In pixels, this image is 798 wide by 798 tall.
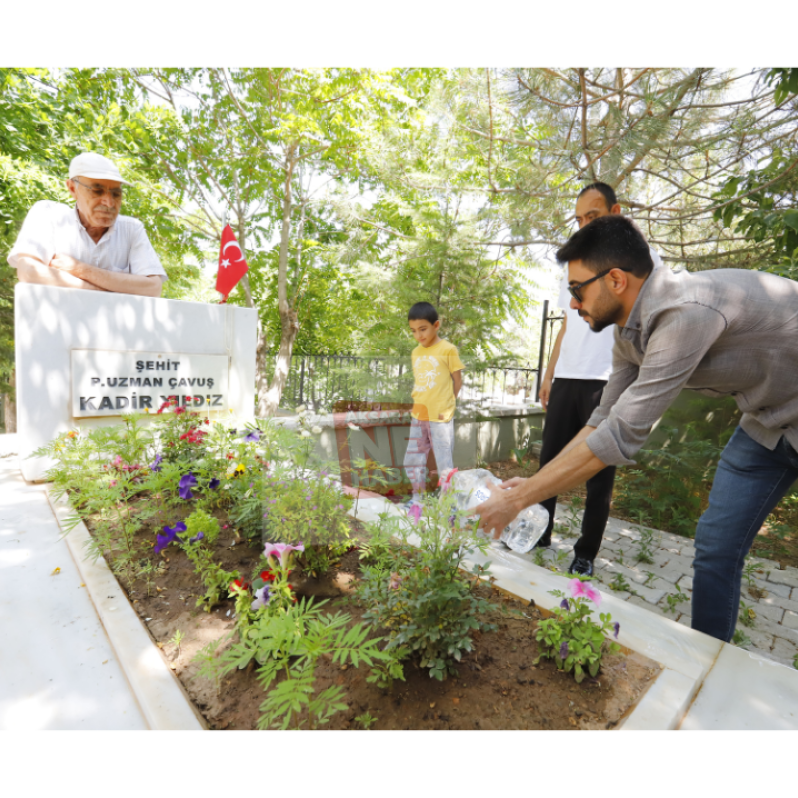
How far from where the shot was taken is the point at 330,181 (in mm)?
7320

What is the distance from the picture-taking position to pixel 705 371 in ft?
4.76

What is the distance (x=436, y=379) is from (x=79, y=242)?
2.79 meters

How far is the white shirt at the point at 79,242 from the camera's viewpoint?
2898 mm

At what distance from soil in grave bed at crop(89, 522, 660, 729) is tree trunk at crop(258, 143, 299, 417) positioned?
5.50 meters

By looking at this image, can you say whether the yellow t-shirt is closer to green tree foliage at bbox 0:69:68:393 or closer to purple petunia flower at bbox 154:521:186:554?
purple petunia flower at bbox 154:521:186:554

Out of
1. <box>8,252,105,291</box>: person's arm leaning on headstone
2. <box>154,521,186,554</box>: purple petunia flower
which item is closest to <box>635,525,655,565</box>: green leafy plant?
<box>154,521,186,554</box>: purple petunia flower

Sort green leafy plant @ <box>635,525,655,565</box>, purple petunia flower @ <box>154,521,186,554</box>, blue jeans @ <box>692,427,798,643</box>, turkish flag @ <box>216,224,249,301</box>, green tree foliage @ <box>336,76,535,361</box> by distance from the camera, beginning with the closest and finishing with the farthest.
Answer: blue jeans @ <box>692,427,798,643</box> < purple petunia flower @ <box>154,521,186,554</box> < green leafy plant @ <box>635,525,655,565</box> < turkish flag @ <box>216,224,249,301</box> < green tree foliage @ <box>336,76,535,361</box>

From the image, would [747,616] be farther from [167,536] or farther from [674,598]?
[167,536]

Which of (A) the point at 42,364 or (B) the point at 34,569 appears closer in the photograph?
(B) the point at 34,569

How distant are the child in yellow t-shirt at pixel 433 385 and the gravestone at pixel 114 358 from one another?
1.53 m

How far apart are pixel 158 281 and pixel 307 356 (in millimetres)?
3777

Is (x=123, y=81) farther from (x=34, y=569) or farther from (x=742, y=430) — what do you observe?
(x=742, y=430)

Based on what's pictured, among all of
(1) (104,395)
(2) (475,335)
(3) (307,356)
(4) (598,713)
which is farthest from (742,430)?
(3) (307,356)

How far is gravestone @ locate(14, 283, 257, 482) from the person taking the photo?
286 centimetres
